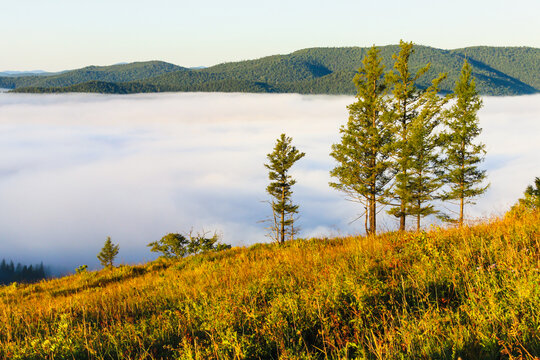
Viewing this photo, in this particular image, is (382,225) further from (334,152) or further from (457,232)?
(334,152)

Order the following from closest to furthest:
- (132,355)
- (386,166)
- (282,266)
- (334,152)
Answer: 1. (132,355)
2. (282,266)
3. (386,166)
4. (334,152)

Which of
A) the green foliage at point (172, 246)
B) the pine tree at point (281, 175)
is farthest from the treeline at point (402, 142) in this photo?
the green foliage at point (172, 246)

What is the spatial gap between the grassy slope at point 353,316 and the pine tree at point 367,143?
25770 mm

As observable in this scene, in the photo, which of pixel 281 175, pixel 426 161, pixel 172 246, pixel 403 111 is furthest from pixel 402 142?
pixel 172 246

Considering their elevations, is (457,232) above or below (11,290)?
above

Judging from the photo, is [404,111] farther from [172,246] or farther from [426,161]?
[172,246]

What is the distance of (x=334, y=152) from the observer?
34.6m

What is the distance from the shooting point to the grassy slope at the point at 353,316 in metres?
3.23

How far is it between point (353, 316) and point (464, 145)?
39.3m

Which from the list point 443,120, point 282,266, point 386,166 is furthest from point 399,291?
point 443,120

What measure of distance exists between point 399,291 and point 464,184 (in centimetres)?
4010

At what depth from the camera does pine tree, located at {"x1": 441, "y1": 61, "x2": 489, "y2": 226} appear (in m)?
35.6

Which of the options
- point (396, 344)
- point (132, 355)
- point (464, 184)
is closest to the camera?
point (396, 344)

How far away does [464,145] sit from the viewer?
37.4 metres
